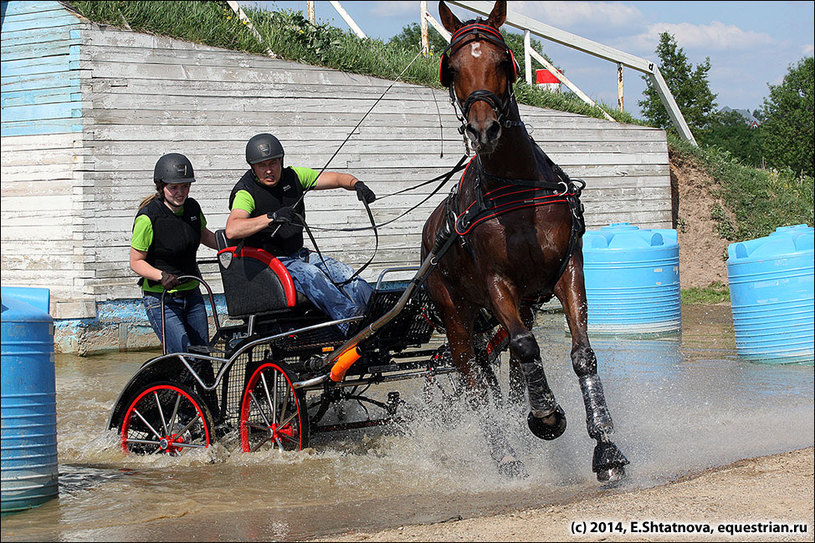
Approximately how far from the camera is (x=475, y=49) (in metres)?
4.63

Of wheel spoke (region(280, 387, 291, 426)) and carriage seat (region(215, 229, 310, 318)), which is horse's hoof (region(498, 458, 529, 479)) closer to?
wheel spoke (region(280, 387, 291, 426))

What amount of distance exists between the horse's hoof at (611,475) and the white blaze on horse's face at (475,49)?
2.30m

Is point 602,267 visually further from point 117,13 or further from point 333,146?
point 117,13

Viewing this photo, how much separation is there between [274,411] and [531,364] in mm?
1980

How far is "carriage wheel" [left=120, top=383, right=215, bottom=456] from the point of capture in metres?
6.00

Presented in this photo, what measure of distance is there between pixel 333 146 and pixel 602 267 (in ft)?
13.9

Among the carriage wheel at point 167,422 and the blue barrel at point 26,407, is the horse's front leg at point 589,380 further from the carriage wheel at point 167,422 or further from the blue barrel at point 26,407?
the blue barrel at point 26,407

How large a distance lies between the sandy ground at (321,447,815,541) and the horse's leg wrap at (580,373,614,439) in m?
0.37

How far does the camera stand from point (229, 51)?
11.7 metres

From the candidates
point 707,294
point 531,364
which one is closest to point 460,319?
point 531,364

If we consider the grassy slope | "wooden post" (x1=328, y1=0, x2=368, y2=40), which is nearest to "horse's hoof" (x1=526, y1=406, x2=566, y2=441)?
the grassy slope

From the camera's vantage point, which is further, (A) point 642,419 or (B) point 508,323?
(A) point 642,419

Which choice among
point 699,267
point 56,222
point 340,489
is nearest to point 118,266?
point 56,222

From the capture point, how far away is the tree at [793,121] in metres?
5.12
